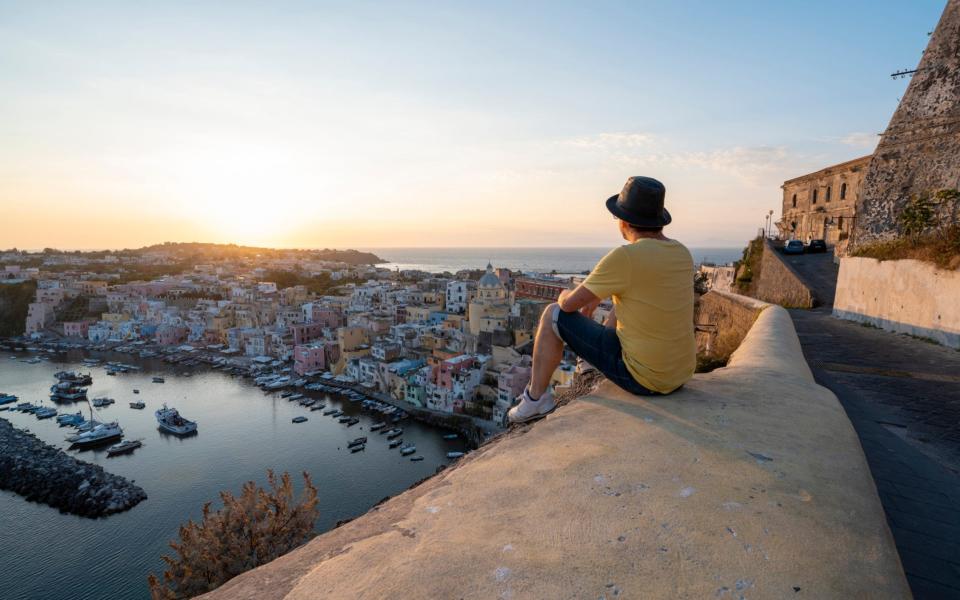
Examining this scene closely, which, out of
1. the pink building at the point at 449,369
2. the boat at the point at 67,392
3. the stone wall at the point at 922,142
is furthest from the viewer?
the boat at the point at 67,392

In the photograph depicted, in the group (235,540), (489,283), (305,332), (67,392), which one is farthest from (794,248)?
(67,392)

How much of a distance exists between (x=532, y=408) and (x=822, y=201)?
2424 centimetres

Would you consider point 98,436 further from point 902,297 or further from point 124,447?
point 902,297

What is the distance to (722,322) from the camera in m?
7.85

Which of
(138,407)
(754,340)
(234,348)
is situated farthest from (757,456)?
(234,348)

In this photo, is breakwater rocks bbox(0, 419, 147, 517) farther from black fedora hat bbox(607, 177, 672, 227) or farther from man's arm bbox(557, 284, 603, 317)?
black fedora hat bbox(607, 177, 672, 227)

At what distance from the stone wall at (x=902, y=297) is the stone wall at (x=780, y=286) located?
2072 millimetres

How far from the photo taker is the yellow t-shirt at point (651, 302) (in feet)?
7.07

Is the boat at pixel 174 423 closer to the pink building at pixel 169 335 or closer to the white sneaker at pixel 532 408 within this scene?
the pink building at pixel 169 335

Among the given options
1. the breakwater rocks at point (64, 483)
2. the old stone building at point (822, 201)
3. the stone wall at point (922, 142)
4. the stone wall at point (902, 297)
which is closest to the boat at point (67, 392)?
the breakwater rocks at point (64, 483)

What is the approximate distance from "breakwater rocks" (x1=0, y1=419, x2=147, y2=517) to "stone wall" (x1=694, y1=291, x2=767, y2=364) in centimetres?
2232

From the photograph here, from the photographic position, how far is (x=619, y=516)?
4.24ft

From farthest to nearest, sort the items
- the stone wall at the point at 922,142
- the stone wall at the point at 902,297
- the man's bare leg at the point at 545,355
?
the stone wall at the point at 922,142 < the stone wall at the point at 902,297 < the man's bare leg at the point at 545,355

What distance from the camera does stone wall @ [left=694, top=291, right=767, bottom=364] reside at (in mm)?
5867
